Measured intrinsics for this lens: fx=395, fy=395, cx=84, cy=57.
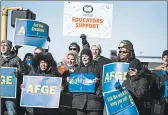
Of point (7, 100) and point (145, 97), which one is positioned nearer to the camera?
point (145, 97)

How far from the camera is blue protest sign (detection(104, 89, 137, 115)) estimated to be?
6681 mm

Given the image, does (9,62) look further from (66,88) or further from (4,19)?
(4,19)

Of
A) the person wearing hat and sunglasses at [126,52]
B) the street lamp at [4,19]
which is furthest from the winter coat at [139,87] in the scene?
the street lamp at [4,19]

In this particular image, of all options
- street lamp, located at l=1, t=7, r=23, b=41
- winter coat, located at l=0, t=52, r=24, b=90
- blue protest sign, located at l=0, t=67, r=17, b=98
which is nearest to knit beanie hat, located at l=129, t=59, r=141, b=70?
Answer: winter coat, located at l=0, t=52, r=24, b=90

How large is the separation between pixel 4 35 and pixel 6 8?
0.67m

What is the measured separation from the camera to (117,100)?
6.82m

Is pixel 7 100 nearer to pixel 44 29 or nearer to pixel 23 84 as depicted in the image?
pixel 23 84

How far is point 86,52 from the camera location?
7.16m

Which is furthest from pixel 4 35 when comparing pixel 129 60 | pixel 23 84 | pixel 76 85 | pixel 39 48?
pixel 129 60

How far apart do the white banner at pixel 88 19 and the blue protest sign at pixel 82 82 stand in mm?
1822

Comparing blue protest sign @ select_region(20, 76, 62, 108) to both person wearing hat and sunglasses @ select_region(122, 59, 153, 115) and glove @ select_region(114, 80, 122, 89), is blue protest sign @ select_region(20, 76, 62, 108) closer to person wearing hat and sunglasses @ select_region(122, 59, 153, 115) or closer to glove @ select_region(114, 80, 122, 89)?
glove @ select_region(114, 80, 122, 89)

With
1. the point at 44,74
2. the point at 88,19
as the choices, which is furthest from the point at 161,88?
the point at 88,19

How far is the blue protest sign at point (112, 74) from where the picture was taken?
23.1ft

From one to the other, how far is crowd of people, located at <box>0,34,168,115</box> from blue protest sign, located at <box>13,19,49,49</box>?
2.10ft
